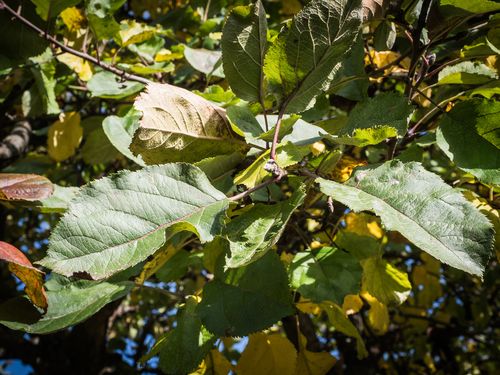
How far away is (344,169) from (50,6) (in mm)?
937

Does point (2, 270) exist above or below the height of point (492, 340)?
above

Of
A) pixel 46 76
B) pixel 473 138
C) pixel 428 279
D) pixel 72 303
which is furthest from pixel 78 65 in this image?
pixel 428 279

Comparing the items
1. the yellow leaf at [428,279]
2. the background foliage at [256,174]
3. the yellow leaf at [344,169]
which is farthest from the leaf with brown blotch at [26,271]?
the yellow leaf at [428,279]

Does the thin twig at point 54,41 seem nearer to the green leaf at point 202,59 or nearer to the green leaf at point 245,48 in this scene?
the green leaf at point 202,59

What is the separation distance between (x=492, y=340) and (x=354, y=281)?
262 centimetres

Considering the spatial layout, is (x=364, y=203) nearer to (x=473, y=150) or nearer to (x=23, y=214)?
(x=473, y=150)

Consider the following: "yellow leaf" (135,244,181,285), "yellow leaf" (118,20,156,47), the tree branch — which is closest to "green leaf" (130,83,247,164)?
"yellow leaf" (135,244,181,285)

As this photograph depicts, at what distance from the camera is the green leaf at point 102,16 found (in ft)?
4.44

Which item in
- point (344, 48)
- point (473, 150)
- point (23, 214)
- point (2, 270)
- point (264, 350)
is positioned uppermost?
point (344, 48)

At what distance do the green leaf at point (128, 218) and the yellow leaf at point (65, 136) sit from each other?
121cm

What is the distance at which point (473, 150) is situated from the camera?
87 cm

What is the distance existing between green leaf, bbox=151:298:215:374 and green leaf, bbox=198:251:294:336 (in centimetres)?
7

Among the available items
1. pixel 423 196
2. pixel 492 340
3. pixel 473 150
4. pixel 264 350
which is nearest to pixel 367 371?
pixel 492 340

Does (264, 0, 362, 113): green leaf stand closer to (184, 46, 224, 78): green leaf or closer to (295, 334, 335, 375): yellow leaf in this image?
Result: (184, 46, 224, 78): green leaf
